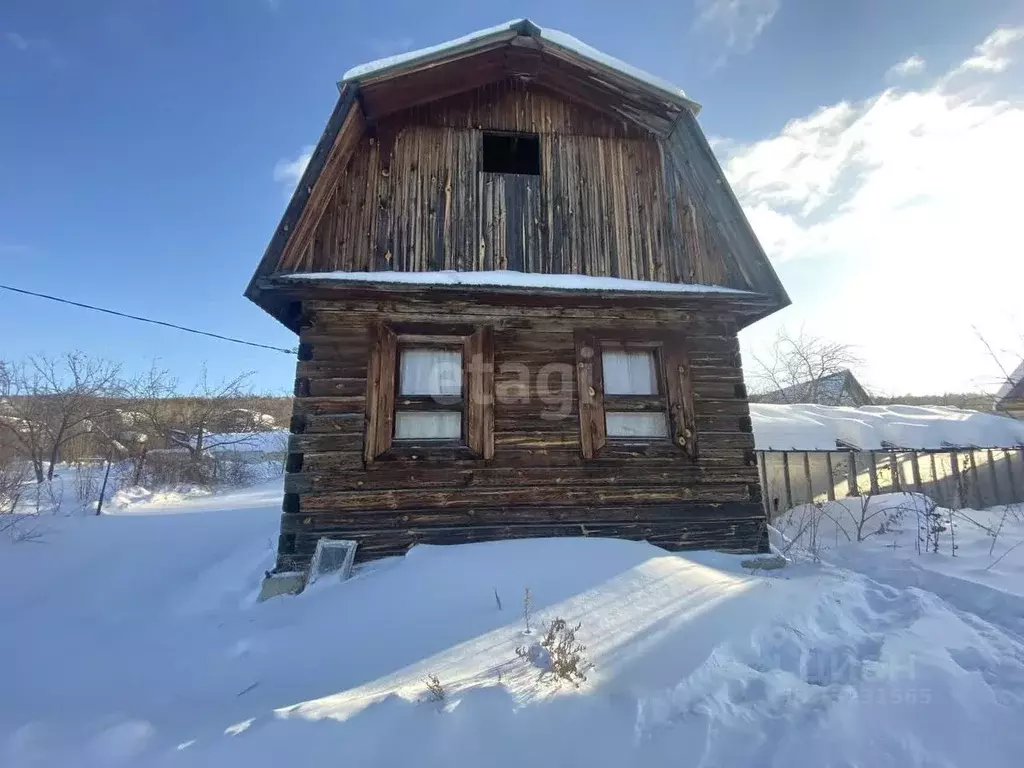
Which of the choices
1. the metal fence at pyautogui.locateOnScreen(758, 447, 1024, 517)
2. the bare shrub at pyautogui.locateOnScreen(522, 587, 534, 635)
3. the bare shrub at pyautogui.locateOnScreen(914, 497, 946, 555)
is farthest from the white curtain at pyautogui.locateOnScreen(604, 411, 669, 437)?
the metal fence at pyautogui.locateOnScreen(758, 447, 1024, 517)

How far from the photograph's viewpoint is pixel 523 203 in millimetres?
6684

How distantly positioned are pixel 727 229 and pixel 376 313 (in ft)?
15.6

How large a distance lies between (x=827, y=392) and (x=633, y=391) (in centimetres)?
2303

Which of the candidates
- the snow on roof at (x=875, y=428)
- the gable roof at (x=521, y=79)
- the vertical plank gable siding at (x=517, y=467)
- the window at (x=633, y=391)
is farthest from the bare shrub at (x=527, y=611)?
the snow on roof at (x=875, y=428)

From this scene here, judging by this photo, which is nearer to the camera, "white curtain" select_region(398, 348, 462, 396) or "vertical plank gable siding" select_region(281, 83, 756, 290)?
"white curtain" select_region(398, 348, 462, 396)

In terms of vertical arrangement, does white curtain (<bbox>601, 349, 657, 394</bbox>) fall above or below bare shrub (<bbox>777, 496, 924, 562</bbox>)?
above

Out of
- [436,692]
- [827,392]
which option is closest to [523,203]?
[436,692]

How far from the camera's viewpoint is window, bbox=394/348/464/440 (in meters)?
5.99

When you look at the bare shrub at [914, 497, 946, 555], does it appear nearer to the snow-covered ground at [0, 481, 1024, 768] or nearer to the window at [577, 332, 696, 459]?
the snow-covered ground at [0, 481, 1024, 768]

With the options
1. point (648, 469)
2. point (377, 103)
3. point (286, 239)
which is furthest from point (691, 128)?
point (286, 239)

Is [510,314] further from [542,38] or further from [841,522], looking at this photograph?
[841,522]

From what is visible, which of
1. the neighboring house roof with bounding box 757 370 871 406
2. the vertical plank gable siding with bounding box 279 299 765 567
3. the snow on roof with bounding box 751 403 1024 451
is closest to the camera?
the vertical plank gable siding with bounding box 279 299 765 567

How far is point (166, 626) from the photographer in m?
4.68

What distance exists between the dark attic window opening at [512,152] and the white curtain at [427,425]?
3676 mm
